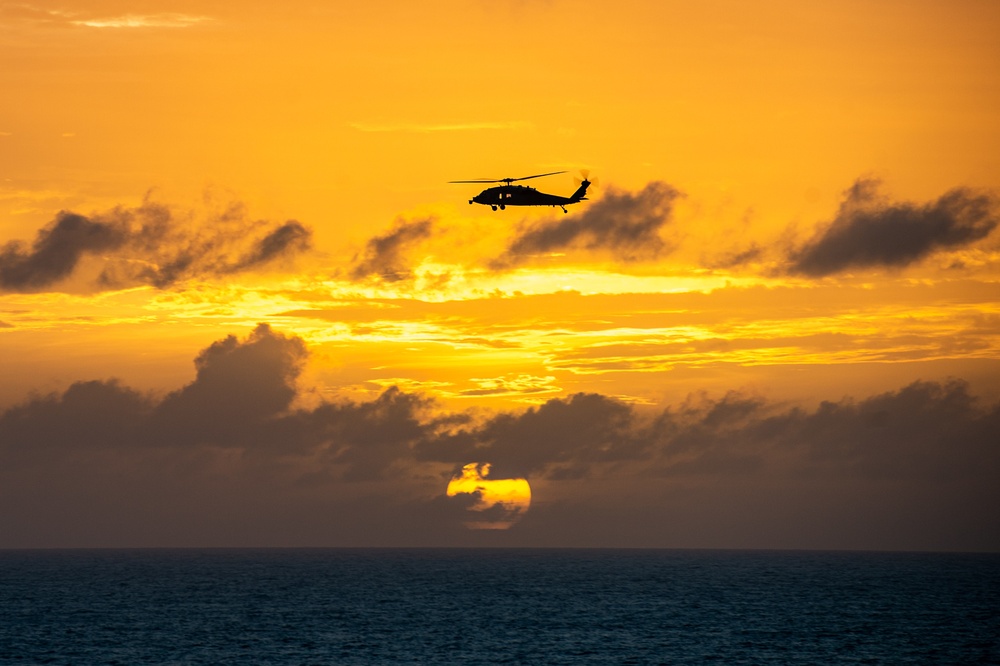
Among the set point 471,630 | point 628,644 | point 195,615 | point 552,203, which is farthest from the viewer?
point 195,615

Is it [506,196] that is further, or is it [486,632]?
[486,632]

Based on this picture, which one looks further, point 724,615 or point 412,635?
point 724,615

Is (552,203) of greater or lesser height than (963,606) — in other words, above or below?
above

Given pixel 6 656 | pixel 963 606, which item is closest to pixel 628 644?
pixel 6 656

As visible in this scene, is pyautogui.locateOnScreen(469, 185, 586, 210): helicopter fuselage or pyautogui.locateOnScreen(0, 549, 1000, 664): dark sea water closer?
pyautogui.locateOnScreen(469, 185, 586, 210): helicopter fuselage

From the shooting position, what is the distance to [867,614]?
18000 centimetres

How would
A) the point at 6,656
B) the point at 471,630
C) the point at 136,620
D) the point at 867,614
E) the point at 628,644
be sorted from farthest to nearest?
the point at 867,614 < the point at 136,620 < the point at 471,630 < the point at 628,644 < the point at 6,656

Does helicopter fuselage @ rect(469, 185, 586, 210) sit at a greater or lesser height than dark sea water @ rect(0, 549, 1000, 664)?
greater

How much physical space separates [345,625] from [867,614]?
8629 centimetres

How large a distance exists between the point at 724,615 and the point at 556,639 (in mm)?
46630

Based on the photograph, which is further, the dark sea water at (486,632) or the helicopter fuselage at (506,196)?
the dark sea water at (486,632)

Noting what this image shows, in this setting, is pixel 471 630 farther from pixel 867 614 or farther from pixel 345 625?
pixel 867 614

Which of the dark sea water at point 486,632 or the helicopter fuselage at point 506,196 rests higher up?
the helicopter fuselage at point 506,196

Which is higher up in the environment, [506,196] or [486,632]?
[506,196]
